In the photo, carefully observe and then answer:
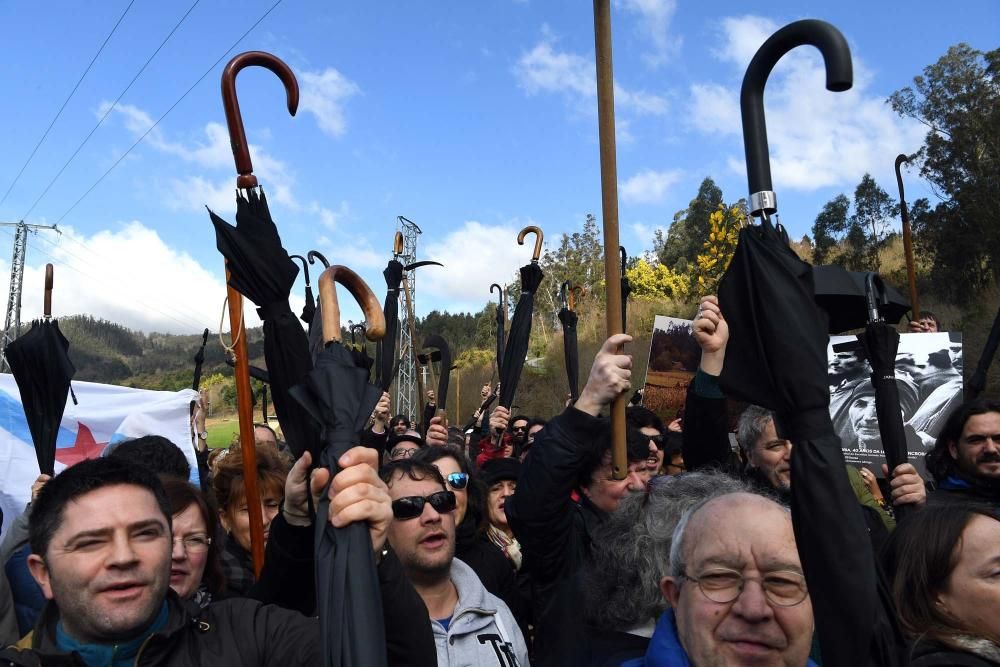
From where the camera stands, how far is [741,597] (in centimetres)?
165

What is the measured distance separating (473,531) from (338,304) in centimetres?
218

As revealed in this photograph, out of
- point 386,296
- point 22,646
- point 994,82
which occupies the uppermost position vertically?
point 994,82

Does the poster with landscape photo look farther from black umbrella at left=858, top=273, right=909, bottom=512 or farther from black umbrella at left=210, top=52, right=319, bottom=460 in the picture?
black umbrella at left=210, top=52, right=319, bottom=460

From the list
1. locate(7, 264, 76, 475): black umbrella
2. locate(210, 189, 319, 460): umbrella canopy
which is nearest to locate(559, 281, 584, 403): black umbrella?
locate(7, 264, 76, 475): black umbrella

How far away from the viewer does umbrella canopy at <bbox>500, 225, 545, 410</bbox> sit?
564 centimetres

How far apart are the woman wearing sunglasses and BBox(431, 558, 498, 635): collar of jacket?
408 mm

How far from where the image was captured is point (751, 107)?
1.46 metres

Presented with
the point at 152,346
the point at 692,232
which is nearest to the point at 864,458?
the point at 692,232

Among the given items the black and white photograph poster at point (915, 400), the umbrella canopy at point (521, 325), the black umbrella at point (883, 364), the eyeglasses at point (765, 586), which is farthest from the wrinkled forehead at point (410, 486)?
the black and white photograph poster at point (915, 400)

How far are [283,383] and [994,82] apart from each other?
82.8 feet

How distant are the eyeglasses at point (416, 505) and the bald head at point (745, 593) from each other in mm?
1314

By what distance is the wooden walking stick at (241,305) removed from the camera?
8.26ft

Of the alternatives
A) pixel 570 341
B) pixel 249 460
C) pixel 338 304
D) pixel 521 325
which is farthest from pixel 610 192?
pixel 570 341

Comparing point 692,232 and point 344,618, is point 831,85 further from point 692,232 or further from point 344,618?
point 692,232
